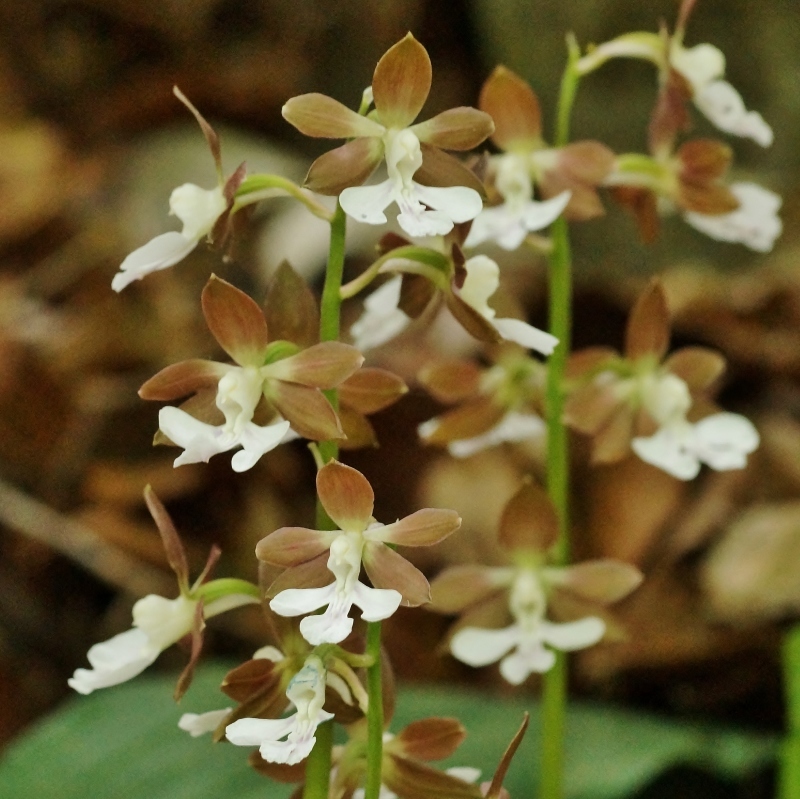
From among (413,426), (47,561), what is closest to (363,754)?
(413,426)

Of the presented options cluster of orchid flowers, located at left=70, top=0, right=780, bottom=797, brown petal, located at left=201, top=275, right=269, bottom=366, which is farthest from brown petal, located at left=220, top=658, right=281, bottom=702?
brown petal, located at left=201, top=275, right=269, bottom=366

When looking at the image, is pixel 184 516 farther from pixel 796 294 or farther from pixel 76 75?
pixel 76 75

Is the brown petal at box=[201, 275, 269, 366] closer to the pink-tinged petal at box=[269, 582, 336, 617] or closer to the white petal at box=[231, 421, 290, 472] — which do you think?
the white petal at box=[231, 421, 290, 472]

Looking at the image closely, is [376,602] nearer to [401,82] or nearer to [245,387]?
[245,387]

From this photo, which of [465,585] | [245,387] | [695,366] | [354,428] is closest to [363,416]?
[354,428]

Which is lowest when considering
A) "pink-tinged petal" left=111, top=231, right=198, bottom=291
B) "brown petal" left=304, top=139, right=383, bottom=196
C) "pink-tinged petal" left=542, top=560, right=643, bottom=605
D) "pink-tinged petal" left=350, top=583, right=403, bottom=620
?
"pink-tinged petal" left=542, top=560, right=643, bottom=605

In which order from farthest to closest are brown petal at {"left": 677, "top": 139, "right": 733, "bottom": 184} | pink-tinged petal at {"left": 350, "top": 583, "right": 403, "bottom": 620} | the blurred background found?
the blurred background
brown petal at {"left": 677, "top": 139, "right": 733, "bottom": 184}
pink-tinged petal at {"left": 350, "top": 583, "right": 403, "bottom": 620}

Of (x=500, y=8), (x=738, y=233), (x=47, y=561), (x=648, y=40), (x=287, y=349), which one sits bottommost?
(x=47, y=561)
